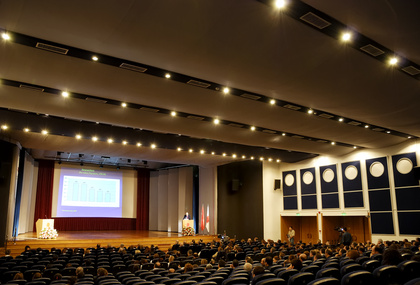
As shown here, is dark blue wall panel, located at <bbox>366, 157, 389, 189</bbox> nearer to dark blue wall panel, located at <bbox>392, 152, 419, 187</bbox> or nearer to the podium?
dark blue wall panel, located at <bbox>392, 152, 419, 187</bbox>

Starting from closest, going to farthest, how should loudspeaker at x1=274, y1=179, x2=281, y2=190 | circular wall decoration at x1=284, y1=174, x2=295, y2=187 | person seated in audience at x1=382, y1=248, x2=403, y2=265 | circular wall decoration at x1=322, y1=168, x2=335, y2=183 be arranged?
person seated in audience at x1=382, y1=248, x2=403, y2=265 → circular wall decoration at x1=322, y1=168, x2=335, y2=183 → circular wall decoration at x1=284, y1=174, x2=295, y2=187 → loudspeaker at x1=274, y1=179, x2=281, y2=190

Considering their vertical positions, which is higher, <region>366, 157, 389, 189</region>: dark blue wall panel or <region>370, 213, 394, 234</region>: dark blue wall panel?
<region>366, 157, 389, 189</region>: dark blue wall panel

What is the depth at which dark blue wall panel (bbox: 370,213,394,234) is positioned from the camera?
1625cm

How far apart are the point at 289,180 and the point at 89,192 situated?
44.6 ft

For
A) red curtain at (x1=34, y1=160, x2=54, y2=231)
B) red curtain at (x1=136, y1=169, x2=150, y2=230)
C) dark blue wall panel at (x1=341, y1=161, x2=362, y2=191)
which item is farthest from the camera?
red curtain at (x1=136, y1=169, x2=150, y2=230)

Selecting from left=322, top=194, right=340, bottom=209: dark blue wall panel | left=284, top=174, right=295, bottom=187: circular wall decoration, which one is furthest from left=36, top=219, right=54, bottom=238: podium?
left=322, top=194, right=340, bottom=209: dark blue wall panel

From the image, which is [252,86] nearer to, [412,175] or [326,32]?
[326,32]

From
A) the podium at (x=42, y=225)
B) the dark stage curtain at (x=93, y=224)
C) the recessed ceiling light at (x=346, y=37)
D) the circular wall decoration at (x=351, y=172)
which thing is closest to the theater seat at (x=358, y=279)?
the recessed ceiling light at (x=346, y=37)

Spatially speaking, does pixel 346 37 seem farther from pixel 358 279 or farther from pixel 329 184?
pixel 329 184

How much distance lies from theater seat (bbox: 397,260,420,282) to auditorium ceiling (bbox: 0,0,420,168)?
12.9 ft

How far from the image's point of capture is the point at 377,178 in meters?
17.1

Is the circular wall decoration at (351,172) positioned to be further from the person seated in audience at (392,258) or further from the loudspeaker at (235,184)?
the person seated in audience at (392,258)

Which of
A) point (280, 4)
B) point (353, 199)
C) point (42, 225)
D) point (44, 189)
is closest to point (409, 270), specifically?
point (280, 4)

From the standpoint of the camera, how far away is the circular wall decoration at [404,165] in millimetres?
15930
